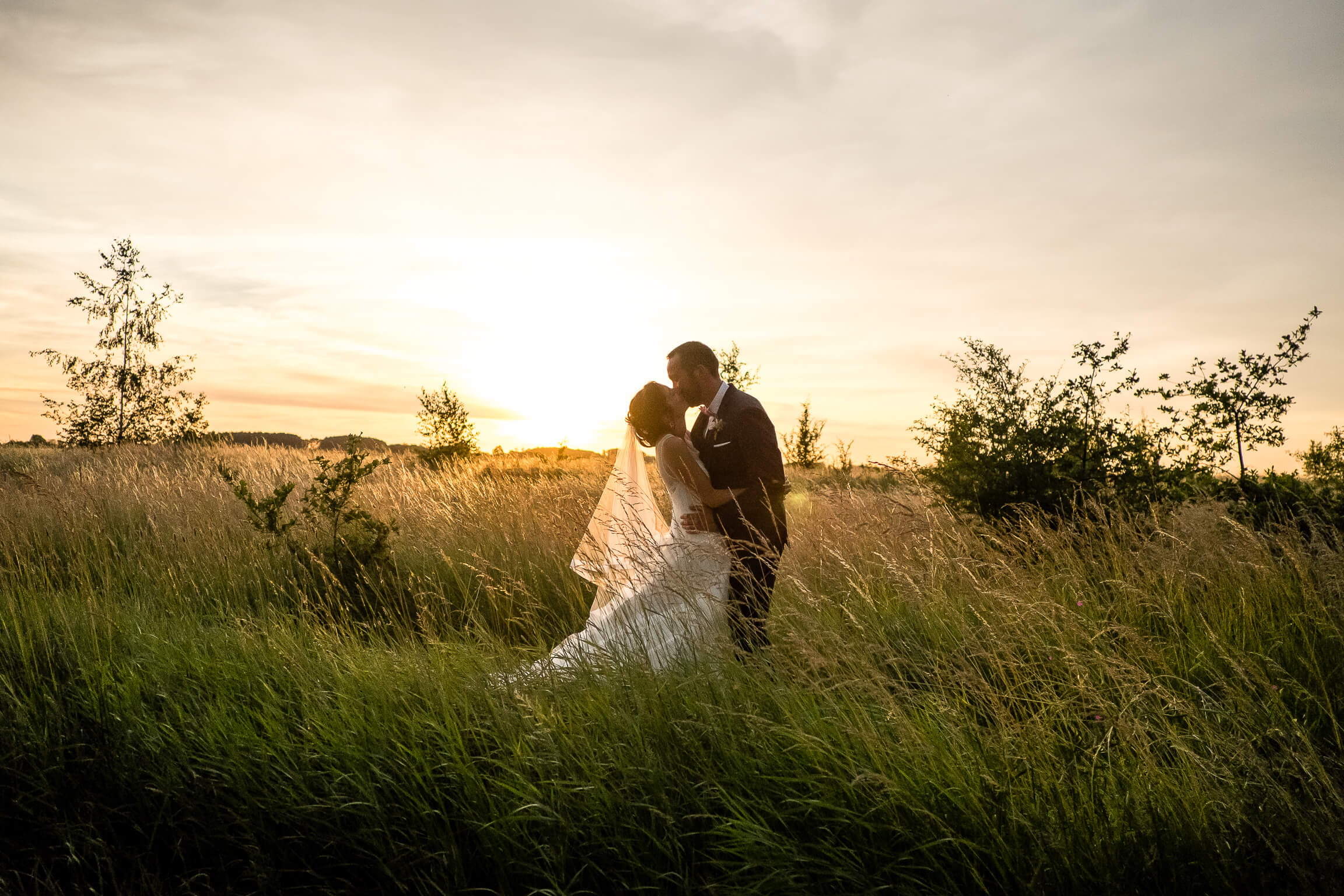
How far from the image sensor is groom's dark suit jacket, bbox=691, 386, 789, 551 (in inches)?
186

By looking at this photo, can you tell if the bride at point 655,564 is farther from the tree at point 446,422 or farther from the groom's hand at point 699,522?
the tree at point 446,422

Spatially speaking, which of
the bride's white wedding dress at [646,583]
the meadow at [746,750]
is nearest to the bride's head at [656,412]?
the bride's white wedding dress at [646,583]

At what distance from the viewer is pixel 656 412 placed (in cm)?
493

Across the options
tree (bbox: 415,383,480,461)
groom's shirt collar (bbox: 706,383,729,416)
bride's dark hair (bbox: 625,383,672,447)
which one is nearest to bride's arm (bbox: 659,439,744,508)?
bride's dark hair (bbox: 625,383,672,447)

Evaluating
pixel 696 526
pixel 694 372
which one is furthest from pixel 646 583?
pixel 694 372

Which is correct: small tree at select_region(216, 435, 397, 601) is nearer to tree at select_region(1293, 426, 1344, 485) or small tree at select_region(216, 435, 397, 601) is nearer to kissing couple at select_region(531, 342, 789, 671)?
kissing couple at select_region(531, 342, 789, 671)

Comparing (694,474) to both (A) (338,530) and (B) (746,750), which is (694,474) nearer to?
(B) (746,750)

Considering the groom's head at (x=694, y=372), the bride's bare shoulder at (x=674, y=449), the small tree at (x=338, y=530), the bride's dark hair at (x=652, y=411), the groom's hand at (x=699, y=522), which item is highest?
the groom's head at (x=694, y=372)

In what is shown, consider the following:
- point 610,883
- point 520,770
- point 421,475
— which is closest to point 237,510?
point 421,475

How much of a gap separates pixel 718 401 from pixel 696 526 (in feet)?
2.79

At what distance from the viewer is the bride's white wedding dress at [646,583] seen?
3.79 meters

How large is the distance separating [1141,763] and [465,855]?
2.33 metres

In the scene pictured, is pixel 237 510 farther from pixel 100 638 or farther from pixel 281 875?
pixel 281 875

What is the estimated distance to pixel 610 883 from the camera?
2.51m
